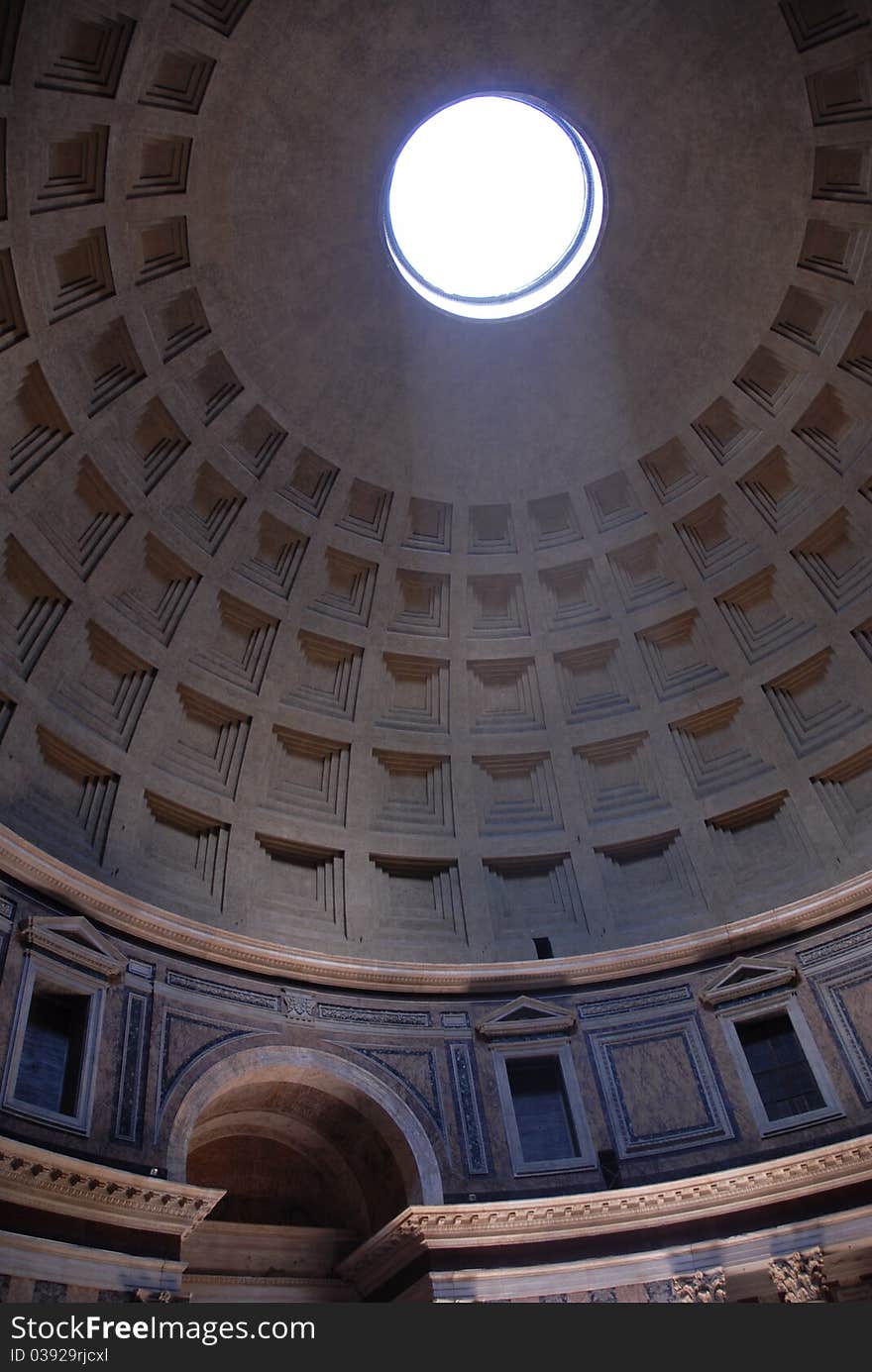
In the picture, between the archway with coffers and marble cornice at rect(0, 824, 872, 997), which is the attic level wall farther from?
the archway with coffers

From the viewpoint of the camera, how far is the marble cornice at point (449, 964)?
1780 cm

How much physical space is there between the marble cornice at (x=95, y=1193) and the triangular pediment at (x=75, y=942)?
3091 mm

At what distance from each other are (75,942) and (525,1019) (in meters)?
8.48

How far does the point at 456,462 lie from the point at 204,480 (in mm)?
5839

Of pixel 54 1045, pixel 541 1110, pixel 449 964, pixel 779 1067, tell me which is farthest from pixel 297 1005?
pixel 779 1067

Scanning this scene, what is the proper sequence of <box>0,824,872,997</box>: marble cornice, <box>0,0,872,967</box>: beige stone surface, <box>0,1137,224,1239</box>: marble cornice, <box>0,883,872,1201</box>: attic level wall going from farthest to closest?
<box>0,0,872,967</box>: beige stone surface < <box>0,824,872,997</box>: marble cornice < <box>0,883,872,1201</box>: attic level wall < <box>0,1137,224,1239</box>: marble cornice

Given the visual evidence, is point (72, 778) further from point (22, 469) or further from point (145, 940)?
point (22, 469)

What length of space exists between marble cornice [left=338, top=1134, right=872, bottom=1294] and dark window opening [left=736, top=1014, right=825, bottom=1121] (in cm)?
128

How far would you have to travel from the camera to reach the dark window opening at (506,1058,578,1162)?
61.2ft

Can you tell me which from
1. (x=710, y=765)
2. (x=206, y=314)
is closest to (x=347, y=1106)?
(x=710, y=765)

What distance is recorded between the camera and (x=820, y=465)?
22094 millimetres

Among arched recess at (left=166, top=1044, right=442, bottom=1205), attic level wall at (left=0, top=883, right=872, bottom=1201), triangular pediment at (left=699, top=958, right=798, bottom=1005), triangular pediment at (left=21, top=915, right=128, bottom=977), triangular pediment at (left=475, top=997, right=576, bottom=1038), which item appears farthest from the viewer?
triangular pediment at (left=475, top=997, right=576, bottom=1038)

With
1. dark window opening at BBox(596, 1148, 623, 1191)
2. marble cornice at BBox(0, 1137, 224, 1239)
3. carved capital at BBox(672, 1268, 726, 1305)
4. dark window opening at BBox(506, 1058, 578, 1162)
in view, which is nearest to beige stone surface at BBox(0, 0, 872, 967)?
dark window opening at BBox(506, 1058, 578, 1162)

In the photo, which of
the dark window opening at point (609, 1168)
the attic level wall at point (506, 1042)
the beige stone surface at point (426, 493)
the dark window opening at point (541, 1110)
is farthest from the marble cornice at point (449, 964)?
the dark window opening at point (609, 1168)
